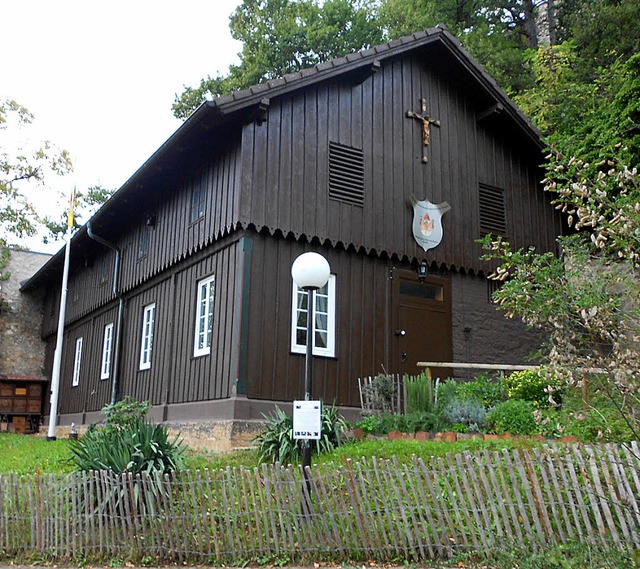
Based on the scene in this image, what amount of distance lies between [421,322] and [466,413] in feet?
12.7

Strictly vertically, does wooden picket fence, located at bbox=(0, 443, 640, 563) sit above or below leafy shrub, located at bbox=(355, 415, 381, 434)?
below

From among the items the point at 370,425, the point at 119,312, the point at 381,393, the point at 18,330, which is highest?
the point at 18,330

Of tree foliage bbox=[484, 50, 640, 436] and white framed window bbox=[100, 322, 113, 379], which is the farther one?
white framed window bbox=[100, 322, 113, 379]

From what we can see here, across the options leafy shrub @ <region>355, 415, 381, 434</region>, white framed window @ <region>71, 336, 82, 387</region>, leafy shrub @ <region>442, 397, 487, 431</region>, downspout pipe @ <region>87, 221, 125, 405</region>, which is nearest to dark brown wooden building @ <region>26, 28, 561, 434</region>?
downspout pipe @ <region>87, 221, 125, 405</region>

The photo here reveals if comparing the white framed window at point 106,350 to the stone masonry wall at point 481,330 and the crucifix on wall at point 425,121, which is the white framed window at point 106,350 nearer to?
the stone masonry wall at point 481,330

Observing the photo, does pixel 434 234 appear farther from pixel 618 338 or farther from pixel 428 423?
pixel 618 338

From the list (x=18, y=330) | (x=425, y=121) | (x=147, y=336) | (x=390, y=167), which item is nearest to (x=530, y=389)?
(x=390, y=167)

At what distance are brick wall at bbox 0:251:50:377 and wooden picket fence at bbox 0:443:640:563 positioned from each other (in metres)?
21.4

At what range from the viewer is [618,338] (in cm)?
680

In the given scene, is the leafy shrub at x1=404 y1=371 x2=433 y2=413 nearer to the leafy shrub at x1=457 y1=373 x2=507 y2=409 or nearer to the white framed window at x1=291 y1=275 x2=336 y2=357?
the leafy shrub at x1=457 y1=373 x2=507 y2=409

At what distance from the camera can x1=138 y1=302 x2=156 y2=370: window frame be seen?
1669 centimetres

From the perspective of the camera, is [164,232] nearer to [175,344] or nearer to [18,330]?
[175,344]

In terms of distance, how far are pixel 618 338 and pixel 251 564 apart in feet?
13.9

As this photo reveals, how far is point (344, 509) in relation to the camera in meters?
7.22
